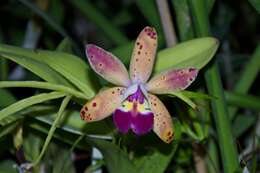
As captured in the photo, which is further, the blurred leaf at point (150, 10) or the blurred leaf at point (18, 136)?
the blurred leaf at point (150, 10)

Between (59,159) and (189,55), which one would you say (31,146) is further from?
(189,55)

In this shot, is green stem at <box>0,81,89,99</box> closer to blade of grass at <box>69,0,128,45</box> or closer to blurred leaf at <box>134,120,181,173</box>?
blurred leaf at <box>134,120,181,173</box>

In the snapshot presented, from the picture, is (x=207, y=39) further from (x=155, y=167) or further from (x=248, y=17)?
(x=248, y=17)

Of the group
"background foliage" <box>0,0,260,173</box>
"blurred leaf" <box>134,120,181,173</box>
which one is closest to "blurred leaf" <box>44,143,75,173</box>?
"background foliage" <box>0,0,260,173</box>

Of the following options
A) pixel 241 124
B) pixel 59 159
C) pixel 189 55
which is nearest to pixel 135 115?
pixel 189 55

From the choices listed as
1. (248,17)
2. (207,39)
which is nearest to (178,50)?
(207,39)

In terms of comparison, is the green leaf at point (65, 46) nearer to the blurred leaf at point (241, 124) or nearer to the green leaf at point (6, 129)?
the green leaf at point (6, 129)

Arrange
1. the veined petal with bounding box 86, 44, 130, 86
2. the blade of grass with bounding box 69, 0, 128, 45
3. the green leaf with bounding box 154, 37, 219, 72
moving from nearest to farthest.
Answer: the veined petal with bounding box 86, 44, 130, 86 < the green leaf with bounding box 154, 37, 219, 72 < the blade of grass with bounding box 69, 0, 128, 45

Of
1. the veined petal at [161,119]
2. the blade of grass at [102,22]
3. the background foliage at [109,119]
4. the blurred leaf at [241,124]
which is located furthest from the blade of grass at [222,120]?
the blade of grass at [102,22]
